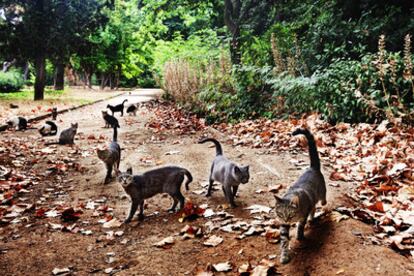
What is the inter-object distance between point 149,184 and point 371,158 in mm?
3047

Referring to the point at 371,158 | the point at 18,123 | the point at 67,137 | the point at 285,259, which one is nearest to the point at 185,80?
the point at 18,123

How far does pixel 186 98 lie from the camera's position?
13.4 metres

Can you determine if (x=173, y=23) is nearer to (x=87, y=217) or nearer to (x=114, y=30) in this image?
(x=114, y=30)

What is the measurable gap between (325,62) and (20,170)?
6.99 metres

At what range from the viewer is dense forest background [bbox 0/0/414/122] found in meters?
6.51

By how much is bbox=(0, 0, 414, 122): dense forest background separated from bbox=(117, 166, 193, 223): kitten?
3854mm

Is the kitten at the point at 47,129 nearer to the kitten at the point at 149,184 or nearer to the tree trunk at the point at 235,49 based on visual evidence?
the tree trunk at the point at 235,49

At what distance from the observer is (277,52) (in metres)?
8.74

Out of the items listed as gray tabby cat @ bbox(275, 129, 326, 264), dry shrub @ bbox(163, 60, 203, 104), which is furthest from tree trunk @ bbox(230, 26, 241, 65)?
gray tabby cat @ bbox(275, 129, 326, 264)

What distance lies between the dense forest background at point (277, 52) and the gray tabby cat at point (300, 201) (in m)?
3.18

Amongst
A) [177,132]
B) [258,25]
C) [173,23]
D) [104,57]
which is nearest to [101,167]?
[177,132]

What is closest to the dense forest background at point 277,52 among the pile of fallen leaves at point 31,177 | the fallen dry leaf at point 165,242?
the fallen dry leaf at point 165,242

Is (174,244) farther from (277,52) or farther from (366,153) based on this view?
(277,52)

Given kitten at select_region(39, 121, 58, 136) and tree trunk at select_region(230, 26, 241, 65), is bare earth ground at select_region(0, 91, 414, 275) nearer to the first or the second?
kitten at select_region(39, 121, 58, 136)
